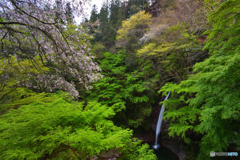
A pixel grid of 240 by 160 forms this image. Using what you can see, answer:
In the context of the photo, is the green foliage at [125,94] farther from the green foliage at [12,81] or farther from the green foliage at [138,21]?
the green foliage at [12,81]

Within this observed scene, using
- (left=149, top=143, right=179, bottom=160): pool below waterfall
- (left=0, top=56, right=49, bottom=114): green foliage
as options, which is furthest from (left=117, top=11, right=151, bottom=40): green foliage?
(left=149, top=143, right=179, bottom=160): pool below waterfall

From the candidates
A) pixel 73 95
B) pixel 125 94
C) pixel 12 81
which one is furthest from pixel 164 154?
pixel 12 81

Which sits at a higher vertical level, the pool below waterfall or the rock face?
the rock face

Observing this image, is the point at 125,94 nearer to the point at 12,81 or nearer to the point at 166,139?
the point at 166,139

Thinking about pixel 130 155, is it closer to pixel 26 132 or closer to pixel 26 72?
pixel 26 132

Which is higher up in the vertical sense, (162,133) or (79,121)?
(79,121)

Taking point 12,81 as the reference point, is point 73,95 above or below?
below

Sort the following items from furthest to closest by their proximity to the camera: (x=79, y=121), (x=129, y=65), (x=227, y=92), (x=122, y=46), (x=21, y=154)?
1. (x=122, y=46)
2. (x=129, y=65)
3. (x=79, y=121)
4. (x=227, y=92)
5. (x=21, y=154)

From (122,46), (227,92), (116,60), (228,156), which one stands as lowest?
(228,156)

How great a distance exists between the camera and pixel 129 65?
12.2 meters

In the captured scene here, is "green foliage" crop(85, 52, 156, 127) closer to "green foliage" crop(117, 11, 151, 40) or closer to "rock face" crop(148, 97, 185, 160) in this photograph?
"rock face" crop(148, 97, 185, 160)

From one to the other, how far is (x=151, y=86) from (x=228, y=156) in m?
5.54

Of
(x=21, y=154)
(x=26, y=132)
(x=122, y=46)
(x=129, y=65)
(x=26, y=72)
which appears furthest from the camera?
(x=122, y=46)

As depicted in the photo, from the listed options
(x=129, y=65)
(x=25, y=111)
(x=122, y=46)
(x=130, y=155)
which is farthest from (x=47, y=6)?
(x=122, y=46)
